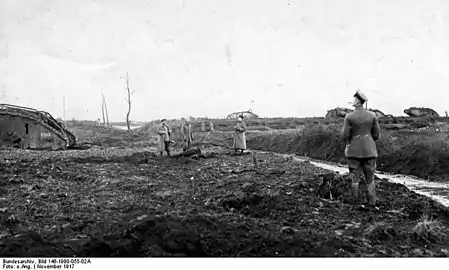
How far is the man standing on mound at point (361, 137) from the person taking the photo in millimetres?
9250

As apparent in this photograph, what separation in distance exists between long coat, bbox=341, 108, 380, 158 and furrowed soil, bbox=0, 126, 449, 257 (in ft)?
3.52

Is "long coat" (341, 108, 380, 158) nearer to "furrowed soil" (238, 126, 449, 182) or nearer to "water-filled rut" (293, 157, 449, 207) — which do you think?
"water-filled rut" (293, 157, 449, 207)

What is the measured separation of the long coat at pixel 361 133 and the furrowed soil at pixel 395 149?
4553 mm

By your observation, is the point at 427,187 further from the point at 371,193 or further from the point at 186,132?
the point at 186,132

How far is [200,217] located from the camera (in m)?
7.20

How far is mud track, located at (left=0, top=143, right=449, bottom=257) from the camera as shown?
6102 mm

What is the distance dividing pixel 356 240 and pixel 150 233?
2851mm

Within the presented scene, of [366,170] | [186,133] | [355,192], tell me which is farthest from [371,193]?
[186,133]

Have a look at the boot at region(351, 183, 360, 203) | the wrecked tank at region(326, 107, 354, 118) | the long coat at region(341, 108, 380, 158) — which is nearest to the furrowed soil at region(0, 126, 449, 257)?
the boot at region(351, 183, 360, 203)

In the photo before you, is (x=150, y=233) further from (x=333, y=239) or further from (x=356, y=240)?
(x=356, y=240)

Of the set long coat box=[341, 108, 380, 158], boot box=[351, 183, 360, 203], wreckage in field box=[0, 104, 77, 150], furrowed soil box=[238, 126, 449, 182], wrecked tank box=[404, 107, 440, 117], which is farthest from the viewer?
wrecked tank box=[404, 107, 440, 117]

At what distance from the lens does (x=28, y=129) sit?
2989 cm

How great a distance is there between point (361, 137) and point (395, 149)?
1338 cm

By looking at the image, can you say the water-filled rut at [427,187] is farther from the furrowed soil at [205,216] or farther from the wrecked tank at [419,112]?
the wrecked tank at [419,112]
